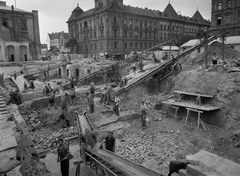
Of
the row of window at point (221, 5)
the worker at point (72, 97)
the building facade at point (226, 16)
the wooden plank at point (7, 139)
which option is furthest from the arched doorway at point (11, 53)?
the row of window at point (221, 5)

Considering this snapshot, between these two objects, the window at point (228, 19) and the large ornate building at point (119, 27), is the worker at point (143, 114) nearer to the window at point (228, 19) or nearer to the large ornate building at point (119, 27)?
the window at point (228, 19)

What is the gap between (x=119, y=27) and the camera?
156 ft

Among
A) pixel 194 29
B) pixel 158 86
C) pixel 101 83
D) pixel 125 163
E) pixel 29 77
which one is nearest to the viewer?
pixel 125 163

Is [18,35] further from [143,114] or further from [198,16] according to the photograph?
[198,16]

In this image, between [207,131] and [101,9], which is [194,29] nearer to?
[101,9]

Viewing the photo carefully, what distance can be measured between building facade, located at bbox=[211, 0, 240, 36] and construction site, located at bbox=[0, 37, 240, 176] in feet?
87.0

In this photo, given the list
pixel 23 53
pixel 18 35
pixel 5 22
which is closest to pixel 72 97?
pixel 23 53

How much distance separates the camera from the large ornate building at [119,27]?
46125mm

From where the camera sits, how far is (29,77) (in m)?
27.0

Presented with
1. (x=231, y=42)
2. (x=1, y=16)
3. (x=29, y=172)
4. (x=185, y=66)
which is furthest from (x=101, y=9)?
(x=29, y=172)

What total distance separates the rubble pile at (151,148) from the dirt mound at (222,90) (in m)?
3.38

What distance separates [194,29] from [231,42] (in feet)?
138

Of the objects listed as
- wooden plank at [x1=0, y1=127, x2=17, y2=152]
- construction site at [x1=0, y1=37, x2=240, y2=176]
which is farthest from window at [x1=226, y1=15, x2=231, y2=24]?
wooden plank at [x1=0, y1=127, x2=17, y2=152]

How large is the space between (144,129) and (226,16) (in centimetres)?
3654
